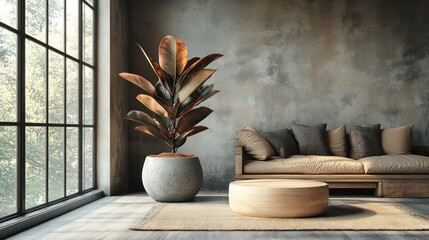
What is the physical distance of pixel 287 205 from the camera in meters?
4.57

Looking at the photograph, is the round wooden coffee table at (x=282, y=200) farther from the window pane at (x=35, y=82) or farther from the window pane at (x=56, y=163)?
the window pane at (x=35, y=82)

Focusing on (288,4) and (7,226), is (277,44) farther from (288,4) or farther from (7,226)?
(7,226)

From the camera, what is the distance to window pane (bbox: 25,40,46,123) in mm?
4410

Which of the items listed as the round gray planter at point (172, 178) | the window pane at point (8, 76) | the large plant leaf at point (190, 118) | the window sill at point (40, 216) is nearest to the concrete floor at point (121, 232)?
the window sill at point (40, 216)

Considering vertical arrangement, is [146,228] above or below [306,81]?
below

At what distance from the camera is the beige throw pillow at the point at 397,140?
6.96 meters

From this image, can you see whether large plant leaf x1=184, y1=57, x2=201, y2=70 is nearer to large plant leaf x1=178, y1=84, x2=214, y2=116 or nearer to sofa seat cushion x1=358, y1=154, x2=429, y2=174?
large plant leaf x1=178, y1=84, x2=214, y2=116

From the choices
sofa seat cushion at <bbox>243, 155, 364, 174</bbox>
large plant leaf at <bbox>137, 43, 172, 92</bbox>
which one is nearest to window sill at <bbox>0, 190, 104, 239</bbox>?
large plant leaf at <bbox>137, 43, 172, 92</bbox>

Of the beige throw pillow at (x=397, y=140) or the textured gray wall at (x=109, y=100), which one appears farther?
the beige throw pillow at (x=397, y=140)

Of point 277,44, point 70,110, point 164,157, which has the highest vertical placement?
point 277,44

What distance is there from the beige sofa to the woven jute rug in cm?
80

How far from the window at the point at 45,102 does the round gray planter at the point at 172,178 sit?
80 centimetres

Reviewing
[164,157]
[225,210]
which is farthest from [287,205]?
[164,157]

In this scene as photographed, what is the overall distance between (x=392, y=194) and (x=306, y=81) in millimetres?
1984
